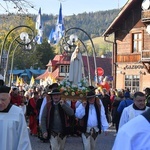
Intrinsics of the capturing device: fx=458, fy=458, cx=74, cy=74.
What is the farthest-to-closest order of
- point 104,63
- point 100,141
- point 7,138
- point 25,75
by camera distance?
point 25,75 < point 104,63 < point 100,141 < point 7,138

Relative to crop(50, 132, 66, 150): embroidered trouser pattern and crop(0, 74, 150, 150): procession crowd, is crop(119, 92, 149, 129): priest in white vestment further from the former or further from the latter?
crop(50, 132, 66, 150): embroidered trouser pattern

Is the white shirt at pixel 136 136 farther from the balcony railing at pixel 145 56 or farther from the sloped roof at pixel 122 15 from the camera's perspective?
the sloped roof at pixel 122 15

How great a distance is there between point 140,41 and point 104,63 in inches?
1779

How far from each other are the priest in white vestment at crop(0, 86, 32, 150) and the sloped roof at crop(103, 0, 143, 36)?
96.5 feet

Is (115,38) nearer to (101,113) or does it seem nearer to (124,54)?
(124,54)

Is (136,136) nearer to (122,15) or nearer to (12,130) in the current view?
(12,130)

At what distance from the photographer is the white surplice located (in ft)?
18.0

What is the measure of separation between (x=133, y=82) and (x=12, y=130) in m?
30.1

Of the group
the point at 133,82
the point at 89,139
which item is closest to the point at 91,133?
the point at 89,139

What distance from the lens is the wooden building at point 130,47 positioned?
34.3 meters

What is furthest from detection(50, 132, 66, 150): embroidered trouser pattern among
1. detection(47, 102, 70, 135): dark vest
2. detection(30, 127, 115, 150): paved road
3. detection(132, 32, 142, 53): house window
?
detection(132, 32, 142, 53): house window

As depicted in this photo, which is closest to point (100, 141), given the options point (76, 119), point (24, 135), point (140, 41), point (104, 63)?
point (76, 119)

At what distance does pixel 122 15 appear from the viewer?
35.3m

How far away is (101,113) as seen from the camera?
31.9 ft
